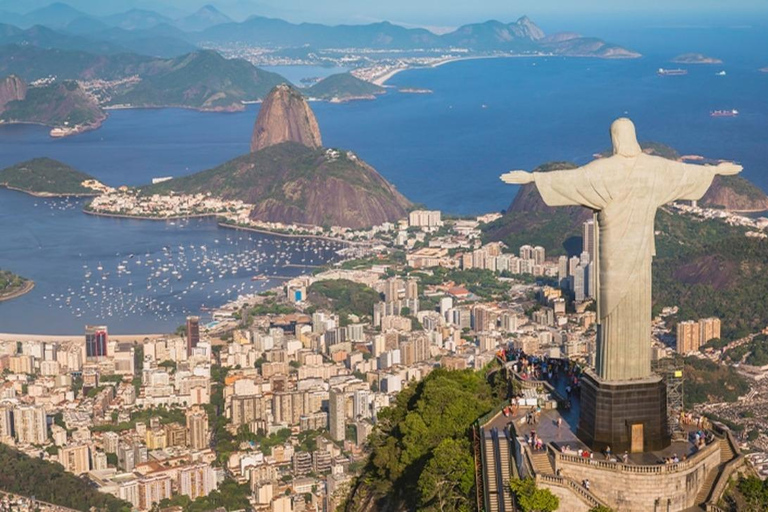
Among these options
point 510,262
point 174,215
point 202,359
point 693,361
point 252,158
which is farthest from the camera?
point 252,158

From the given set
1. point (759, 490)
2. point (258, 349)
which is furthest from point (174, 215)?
point (759, 490)

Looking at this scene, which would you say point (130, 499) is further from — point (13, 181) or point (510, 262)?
point (13, 181)

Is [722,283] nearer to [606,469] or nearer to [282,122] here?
[606,469]

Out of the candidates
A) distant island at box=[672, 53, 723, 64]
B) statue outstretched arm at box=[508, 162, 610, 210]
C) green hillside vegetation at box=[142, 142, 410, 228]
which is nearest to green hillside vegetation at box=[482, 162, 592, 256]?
green hillside vegetation at box=[142, 142, 410, 228]

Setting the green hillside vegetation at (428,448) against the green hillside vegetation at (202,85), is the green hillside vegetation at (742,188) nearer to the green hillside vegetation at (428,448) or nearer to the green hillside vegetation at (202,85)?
the green hillside vegetation at (428,448)

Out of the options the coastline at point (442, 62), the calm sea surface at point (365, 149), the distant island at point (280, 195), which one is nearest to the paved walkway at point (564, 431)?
the calm sea surface at point (365, 149)

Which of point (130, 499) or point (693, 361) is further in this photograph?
point (693, 361)

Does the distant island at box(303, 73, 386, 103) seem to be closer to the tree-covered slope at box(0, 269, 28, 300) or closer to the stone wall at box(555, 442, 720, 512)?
the tree-covered slope at box(0, 269, 28, 300)
